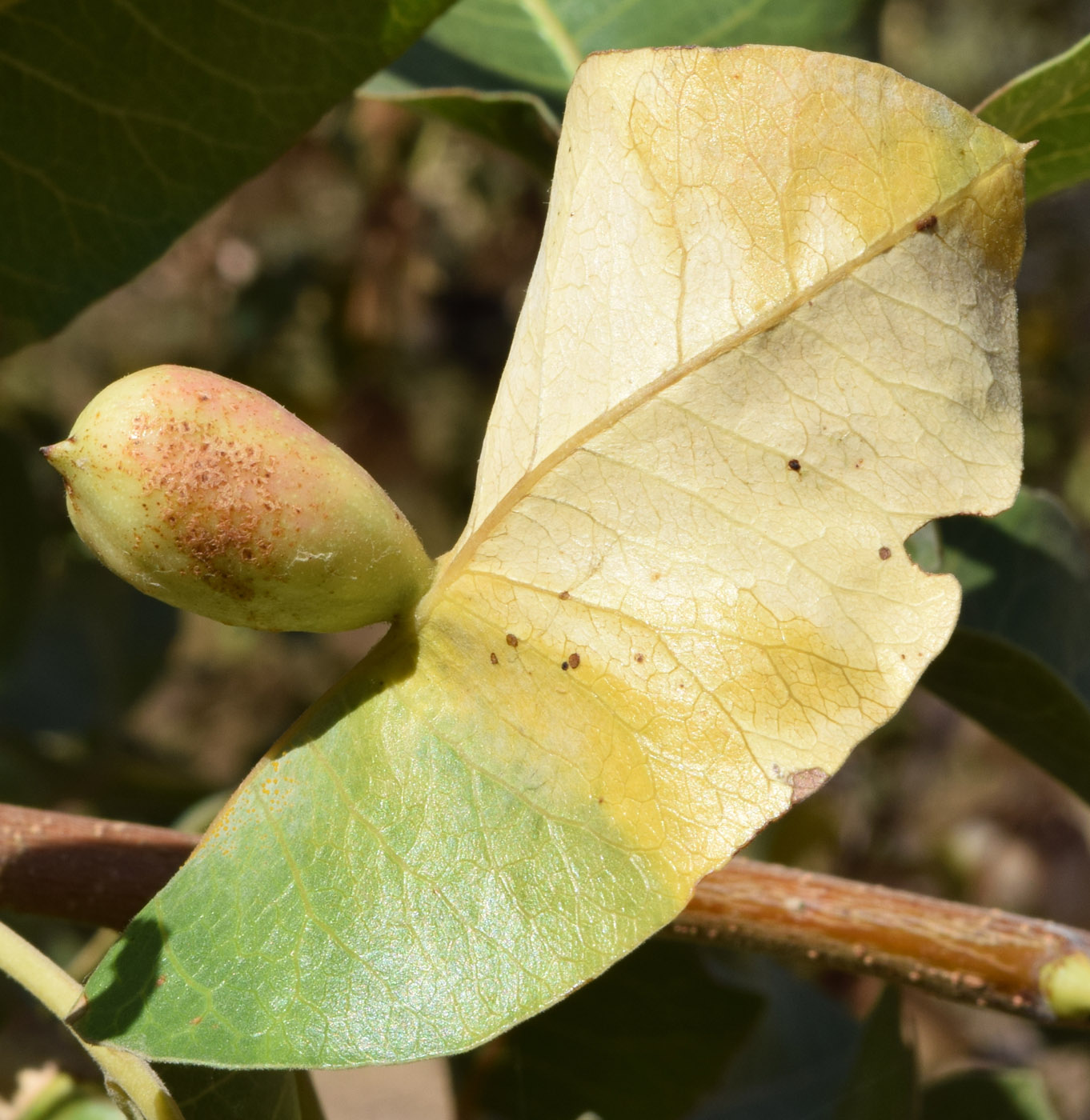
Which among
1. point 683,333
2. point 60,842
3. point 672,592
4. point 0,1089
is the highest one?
point 683,333

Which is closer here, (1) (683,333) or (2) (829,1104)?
(1) (683,333)

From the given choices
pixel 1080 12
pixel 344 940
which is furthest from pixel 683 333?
pixel 1080 12

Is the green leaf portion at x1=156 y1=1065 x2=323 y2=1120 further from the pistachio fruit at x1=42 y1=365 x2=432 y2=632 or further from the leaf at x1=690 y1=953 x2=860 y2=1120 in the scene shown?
the leaf at x1=690 y1=953 x2=860 y2=1120

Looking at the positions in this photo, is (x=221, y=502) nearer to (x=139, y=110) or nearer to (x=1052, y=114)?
(x=139, y=110)

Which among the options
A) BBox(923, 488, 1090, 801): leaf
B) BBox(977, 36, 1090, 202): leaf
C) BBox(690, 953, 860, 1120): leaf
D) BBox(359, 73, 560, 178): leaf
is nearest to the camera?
BBox(977, 36, 1090, 202): leaf

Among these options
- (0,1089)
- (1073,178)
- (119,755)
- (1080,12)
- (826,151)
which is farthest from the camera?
(1080,12)

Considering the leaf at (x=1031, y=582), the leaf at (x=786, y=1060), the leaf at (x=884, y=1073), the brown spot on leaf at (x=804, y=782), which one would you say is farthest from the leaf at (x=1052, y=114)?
the leaf at (x=786, y=1060)

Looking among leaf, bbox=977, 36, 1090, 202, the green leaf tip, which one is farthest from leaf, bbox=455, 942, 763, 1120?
leaf, bbox=977, 36, 1090, 202

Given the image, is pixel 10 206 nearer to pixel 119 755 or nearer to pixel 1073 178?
pixel 1073 178
